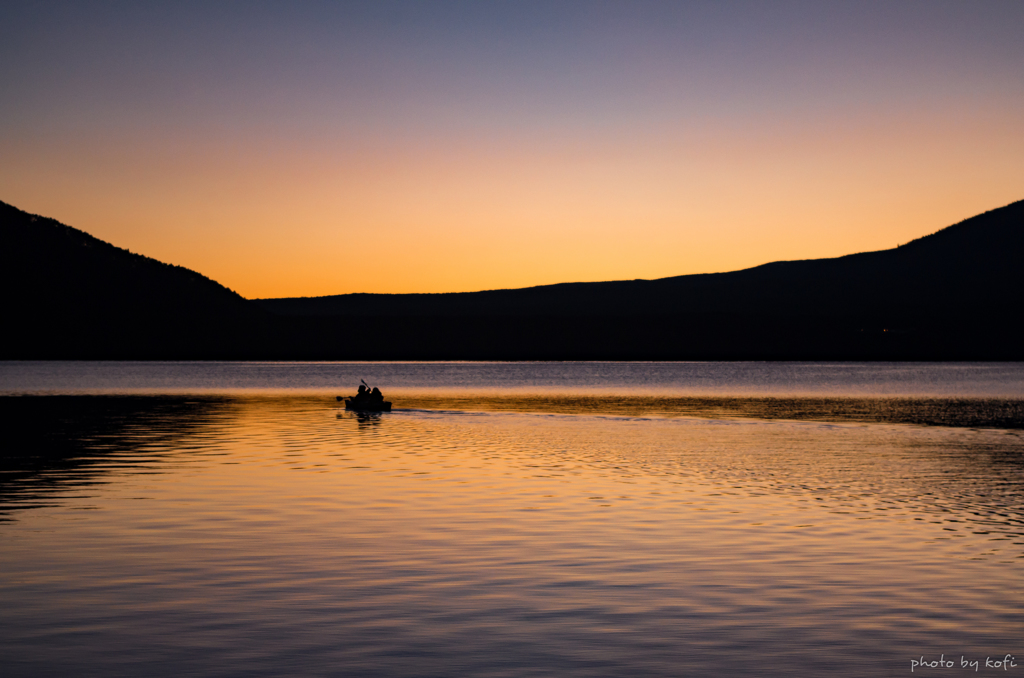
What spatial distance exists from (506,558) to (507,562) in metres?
0.44

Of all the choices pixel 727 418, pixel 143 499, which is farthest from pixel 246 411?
pixel 143 499

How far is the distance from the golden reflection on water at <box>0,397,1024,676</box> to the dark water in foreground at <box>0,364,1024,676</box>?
9 centimetres

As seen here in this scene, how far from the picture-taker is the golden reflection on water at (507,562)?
1623cm

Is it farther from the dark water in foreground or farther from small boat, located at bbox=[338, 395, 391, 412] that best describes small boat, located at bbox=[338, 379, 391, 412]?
the dark water in foreground

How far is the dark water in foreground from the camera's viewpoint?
53.1 ft

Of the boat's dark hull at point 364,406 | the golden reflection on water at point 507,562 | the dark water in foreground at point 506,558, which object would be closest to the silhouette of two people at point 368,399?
the boat's dark hull at point 364,406

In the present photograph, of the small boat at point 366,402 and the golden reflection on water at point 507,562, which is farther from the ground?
the small boat at point 366,402

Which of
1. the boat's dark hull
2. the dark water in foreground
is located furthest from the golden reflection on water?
the boat's dark hull

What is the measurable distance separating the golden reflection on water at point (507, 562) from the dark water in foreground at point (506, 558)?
3.5 inches

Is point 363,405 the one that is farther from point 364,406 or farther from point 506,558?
point 506,558

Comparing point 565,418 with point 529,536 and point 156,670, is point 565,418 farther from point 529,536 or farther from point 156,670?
A: point 156,670

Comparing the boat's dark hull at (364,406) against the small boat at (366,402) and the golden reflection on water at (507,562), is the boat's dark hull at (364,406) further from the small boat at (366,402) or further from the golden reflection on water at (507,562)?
the golden reflection on water at (507,562)

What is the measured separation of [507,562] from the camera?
75.3 feet

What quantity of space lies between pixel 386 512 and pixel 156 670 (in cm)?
1505
